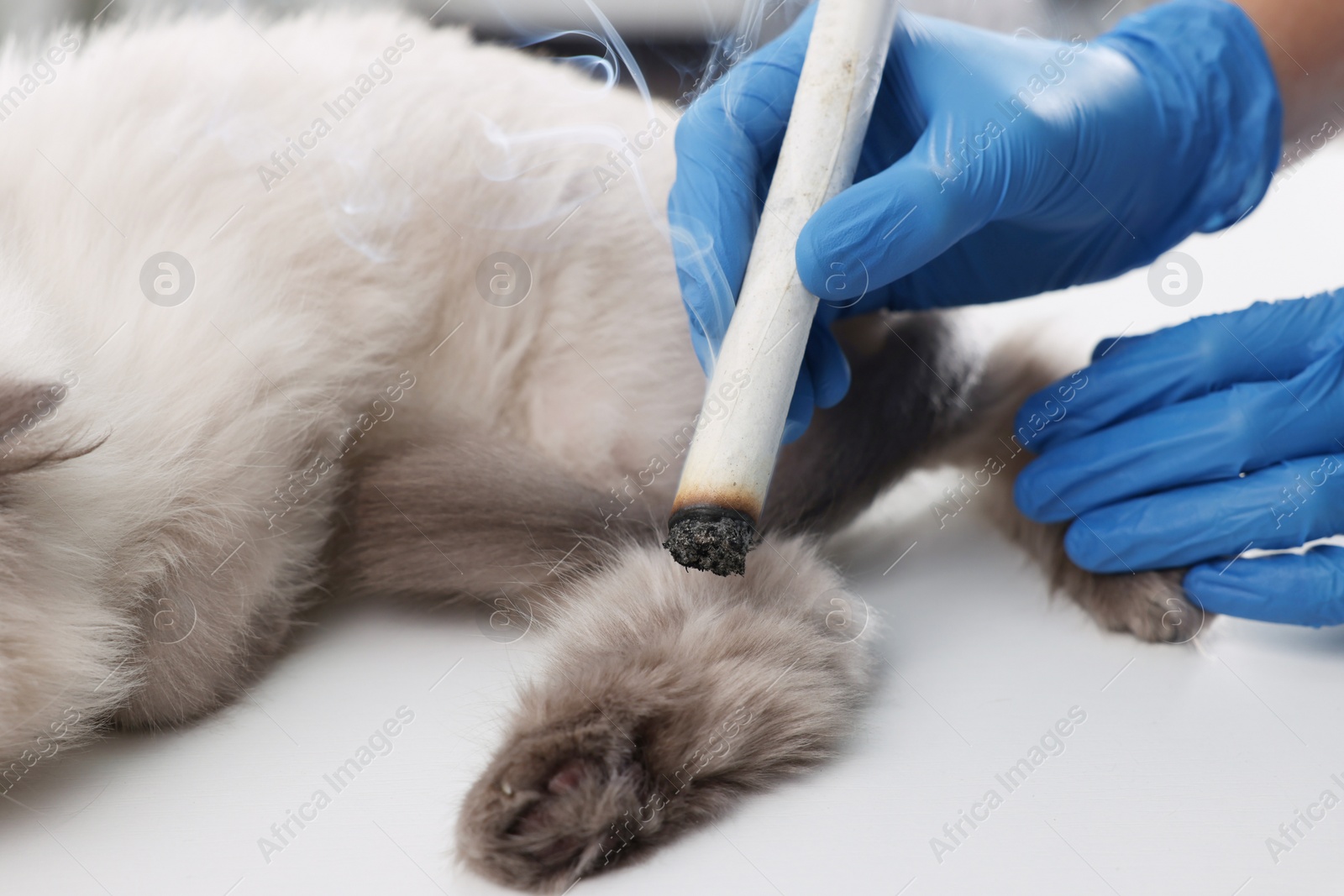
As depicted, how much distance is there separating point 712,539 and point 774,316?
0.20 m

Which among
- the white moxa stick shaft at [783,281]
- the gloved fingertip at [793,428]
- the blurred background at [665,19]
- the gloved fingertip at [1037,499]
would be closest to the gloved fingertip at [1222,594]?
the gloved fingertip at [1037,499]

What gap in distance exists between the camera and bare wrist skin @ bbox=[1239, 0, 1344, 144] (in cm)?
119

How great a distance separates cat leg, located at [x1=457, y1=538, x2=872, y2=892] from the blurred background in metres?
0.52

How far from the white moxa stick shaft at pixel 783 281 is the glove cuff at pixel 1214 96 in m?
0.47

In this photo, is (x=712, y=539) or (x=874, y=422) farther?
(x=874, y=422)

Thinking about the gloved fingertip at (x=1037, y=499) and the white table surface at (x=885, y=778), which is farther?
the gloved fingertip at (x=1037, y=499)

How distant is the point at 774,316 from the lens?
78 cm

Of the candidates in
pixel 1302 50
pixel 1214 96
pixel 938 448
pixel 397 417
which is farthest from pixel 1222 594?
pixel 397 417

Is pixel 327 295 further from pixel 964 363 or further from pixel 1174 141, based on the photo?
pixel 1174 141

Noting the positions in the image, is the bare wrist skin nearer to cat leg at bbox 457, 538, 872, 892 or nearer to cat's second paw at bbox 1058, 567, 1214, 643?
cat's second paw at bbox 1058, 567, 1214, 643

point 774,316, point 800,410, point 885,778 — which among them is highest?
point 774,316

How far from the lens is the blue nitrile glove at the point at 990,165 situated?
89 centimetres

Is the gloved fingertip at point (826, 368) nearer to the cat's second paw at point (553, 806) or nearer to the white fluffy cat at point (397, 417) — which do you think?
the white fluffy cat at point (397, 417)

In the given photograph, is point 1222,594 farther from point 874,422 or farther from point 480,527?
point 480,527
